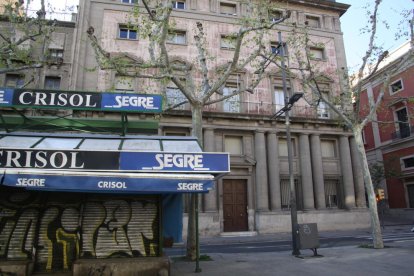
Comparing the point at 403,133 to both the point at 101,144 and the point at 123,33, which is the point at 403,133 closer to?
the point at 123,33

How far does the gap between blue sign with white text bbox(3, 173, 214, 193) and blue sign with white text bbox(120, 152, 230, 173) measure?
31 centimetres

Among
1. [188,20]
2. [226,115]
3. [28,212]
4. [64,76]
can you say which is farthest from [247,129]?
[28,212]

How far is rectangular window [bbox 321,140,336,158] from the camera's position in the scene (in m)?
25.5

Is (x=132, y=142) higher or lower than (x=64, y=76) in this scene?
lower

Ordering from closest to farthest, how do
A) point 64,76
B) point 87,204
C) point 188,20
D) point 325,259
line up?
point 87,204
point 325,259
point 64,76
point 188,20

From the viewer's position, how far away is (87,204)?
7988mm

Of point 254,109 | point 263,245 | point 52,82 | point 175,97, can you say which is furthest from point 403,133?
point 52,82

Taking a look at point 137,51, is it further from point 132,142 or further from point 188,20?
point 132,142

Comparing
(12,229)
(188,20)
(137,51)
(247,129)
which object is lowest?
(12,229)

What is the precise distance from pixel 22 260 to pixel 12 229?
727 millimetres

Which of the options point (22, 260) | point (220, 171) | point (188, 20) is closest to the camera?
point (220, 171)

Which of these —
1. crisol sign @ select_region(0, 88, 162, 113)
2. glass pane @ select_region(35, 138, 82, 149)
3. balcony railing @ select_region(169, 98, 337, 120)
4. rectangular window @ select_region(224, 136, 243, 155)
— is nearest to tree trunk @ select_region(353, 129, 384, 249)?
balcony railing @ select_region(169, 98, 337, 120)

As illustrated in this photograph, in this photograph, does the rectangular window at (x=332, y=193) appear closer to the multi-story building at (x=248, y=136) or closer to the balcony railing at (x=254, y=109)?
the multi-story building at (x=248, y=136)

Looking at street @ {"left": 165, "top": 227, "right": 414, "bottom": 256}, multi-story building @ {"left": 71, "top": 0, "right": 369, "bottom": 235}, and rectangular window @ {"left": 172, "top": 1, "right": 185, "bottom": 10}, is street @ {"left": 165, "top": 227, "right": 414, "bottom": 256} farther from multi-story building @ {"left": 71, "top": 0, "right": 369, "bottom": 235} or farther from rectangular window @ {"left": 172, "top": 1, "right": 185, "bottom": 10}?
rectangular window @ {"left": 172, "top": 1, "right": 185, "bottom": 10}
